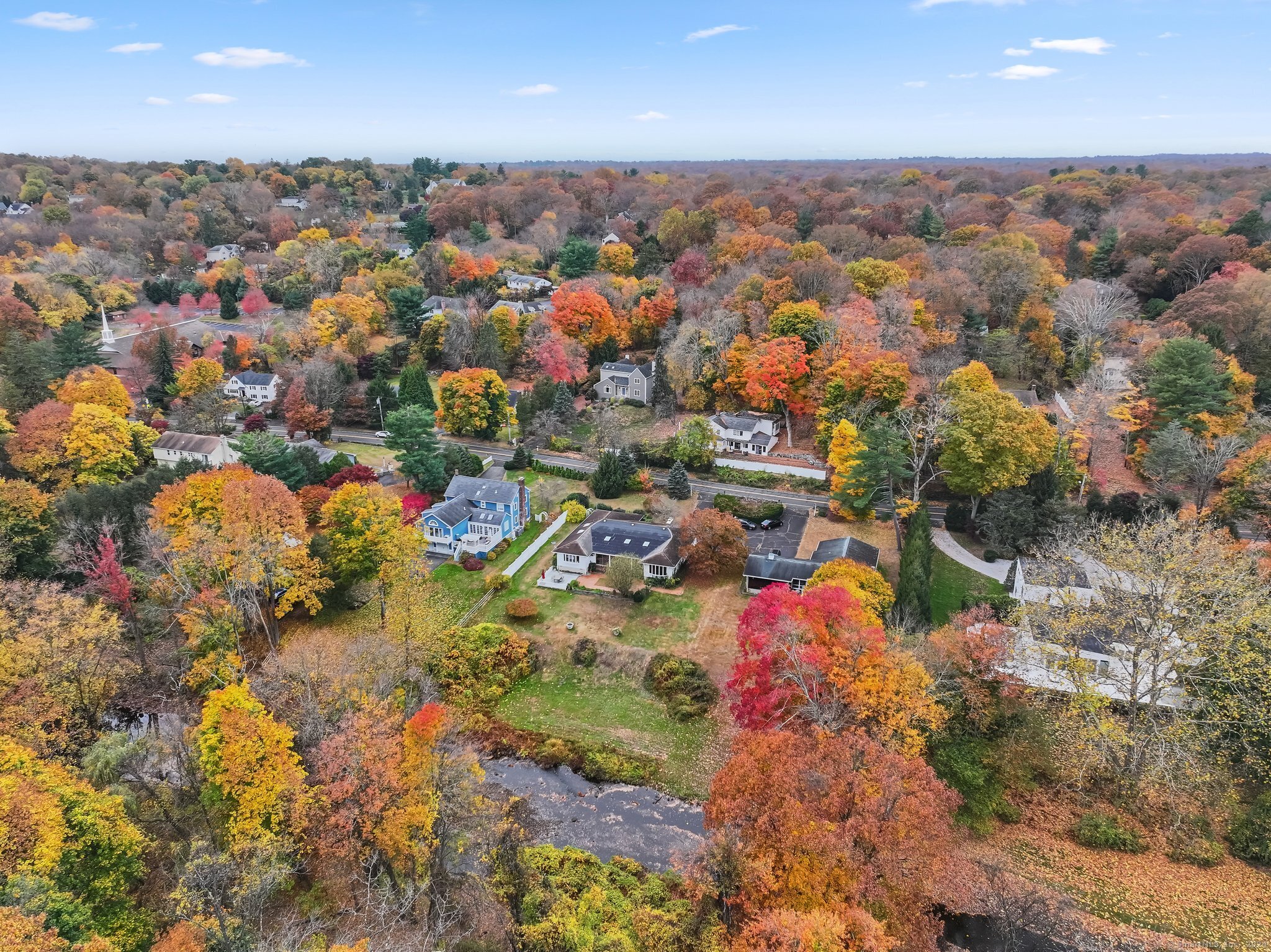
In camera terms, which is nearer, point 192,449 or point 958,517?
point 958,517

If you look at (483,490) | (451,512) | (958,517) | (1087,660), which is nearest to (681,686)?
(1087,660)

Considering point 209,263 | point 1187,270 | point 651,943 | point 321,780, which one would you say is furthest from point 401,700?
point 209,263

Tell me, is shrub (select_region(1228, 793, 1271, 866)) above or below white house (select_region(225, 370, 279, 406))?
below

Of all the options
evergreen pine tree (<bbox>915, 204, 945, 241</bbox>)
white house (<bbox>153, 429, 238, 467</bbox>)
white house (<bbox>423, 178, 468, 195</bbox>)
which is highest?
white house (<bbox>423, 178, 468, 195</bbox>)

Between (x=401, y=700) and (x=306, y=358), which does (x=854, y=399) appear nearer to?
(x=401, y=700)

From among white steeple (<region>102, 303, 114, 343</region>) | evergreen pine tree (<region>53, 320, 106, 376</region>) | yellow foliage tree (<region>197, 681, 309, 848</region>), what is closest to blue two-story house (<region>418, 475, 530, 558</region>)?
yellow foliage tree (<region>197, 681, 309, 848</region>)

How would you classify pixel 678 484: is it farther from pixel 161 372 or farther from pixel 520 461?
pixel 161 372

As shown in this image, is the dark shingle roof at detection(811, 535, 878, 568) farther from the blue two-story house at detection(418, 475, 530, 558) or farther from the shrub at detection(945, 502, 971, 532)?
the blue two-story house at detection(418, 475, 530, 558)
